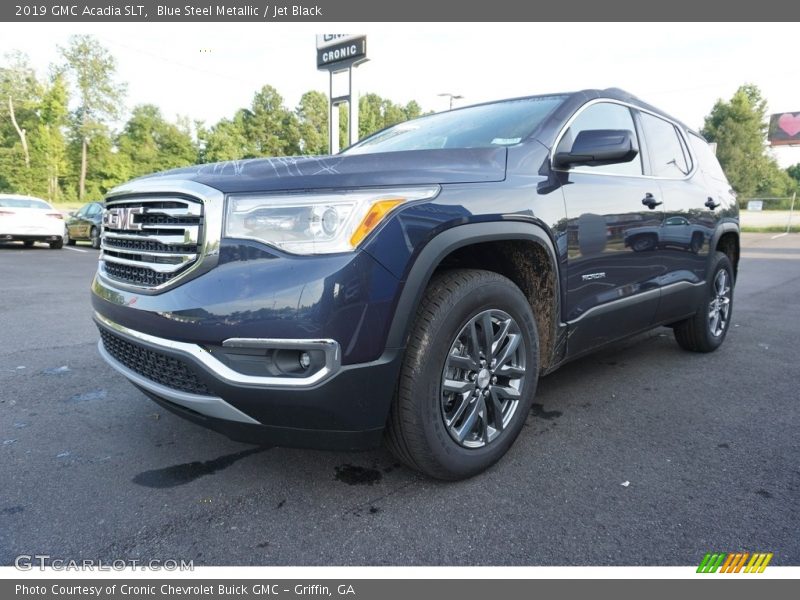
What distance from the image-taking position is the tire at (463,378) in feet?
6.23

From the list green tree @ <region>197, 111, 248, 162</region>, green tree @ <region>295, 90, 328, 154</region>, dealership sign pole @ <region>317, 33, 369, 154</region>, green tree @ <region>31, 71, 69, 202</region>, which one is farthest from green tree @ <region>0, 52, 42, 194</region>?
dealership sign pole @ <region>317, 33, 369, 154</region>

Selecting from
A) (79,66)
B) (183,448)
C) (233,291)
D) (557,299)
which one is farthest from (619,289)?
(79,66)

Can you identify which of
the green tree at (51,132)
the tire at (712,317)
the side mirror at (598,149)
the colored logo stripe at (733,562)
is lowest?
the colored logo stripe at (733,562)

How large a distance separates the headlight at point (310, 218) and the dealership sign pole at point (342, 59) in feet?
39.6

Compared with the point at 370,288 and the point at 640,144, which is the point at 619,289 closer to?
the point at 640,144

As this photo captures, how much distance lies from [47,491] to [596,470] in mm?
2280

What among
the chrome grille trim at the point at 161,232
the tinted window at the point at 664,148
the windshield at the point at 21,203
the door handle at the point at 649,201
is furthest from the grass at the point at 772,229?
the chrome grille trim at the point at 161,232

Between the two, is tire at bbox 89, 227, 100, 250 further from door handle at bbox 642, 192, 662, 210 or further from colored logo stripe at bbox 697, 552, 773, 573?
colored logo stripe at bbox 697, 552, 773, 573

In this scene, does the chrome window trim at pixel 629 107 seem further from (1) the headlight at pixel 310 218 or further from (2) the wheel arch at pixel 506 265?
(1) the headlight at pixel 310 218

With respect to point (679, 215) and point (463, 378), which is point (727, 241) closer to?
point (679, 215)

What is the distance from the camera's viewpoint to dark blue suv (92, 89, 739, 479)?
1.72 m

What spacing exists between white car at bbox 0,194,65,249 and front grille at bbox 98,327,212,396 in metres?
12.7

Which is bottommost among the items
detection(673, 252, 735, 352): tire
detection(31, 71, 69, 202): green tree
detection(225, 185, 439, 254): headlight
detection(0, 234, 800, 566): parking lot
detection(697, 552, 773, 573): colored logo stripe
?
detection(697, 552, 773, 573): colored logo stripe

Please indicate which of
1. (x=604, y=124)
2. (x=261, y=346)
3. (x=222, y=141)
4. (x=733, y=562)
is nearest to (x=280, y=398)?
(x=261, y=346)
